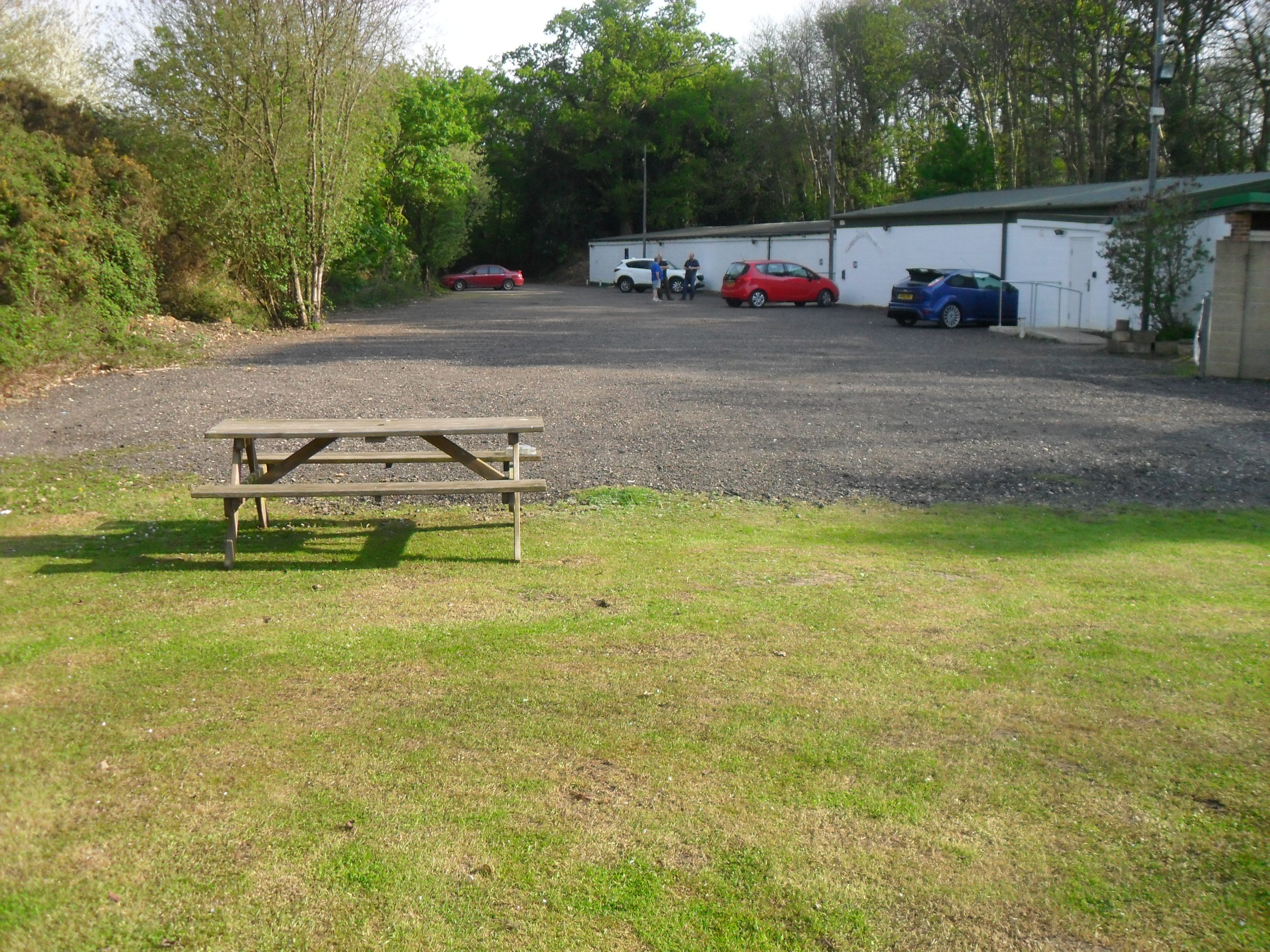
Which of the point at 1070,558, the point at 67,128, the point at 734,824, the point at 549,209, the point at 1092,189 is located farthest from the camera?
the point at 549,209

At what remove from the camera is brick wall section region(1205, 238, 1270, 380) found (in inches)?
682

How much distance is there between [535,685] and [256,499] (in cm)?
399

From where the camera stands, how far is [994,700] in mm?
4820

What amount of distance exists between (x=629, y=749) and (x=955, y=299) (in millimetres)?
26595

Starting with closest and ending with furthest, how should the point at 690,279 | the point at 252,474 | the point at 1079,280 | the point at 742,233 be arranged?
1. the point at 252,474
2. the point at 1079,280
3. the point at 690,279
4. the point at 742,233

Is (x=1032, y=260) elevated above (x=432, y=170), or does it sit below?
below

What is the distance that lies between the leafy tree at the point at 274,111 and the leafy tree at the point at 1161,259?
1723cm

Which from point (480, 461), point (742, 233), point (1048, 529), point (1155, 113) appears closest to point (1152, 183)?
point (1155, 113)

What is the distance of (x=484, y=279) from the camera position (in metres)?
60.8

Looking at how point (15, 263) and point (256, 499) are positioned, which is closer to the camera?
point (256, 499)

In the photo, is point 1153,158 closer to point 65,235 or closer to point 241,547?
point 65,235

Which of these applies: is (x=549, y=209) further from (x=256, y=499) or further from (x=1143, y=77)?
(x=256, y=499)

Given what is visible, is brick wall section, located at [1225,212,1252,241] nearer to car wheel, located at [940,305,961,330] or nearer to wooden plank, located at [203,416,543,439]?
car wheel, located at [940,305,961,330]

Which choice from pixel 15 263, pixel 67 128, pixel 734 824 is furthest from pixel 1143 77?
pixel 734 824
